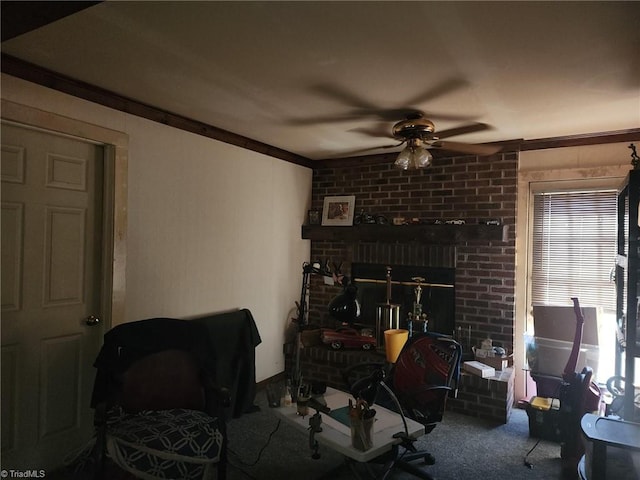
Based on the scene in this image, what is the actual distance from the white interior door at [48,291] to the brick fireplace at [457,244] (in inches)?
88.7

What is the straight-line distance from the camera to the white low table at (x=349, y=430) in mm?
2151

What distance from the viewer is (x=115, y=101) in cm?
291

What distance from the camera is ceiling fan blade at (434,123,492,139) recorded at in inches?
135

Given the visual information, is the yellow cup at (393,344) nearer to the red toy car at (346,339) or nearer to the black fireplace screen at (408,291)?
the red toy car at (346,339)

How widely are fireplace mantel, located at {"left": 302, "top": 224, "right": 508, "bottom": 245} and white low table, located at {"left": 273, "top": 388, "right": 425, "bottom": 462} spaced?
1.90 m

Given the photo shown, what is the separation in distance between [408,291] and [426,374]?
4.54 ft

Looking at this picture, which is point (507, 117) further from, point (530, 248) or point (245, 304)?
point (245, 304)

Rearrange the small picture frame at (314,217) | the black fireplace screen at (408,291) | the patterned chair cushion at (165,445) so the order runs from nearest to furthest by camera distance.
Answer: the patterned chair cushion at (165,445)
the black fireplace screen at (408,291)
the small picture frame at (314,217)

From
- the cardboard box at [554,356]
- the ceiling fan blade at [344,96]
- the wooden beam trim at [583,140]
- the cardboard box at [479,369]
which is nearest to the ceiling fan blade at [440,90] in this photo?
the ceiling fan blade at [344,96]

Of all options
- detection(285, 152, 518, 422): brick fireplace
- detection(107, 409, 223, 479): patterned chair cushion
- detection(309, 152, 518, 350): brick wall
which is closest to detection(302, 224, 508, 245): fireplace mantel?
detection(285, 152, 518, 422): brick fireplace

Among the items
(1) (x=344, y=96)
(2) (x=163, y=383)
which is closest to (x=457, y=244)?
(1) (x=344, y=96)

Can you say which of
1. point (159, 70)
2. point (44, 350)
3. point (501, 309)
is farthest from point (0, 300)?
point (501, 309)

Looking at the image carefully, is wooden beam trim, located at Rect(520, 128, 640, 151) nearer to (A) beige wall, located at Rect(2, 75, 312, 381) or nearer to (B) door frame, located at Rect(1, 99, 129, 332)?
(A) beige wall, located at Rect(2, 75, 312, 381)

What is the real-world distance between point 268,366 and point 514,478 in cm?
242
